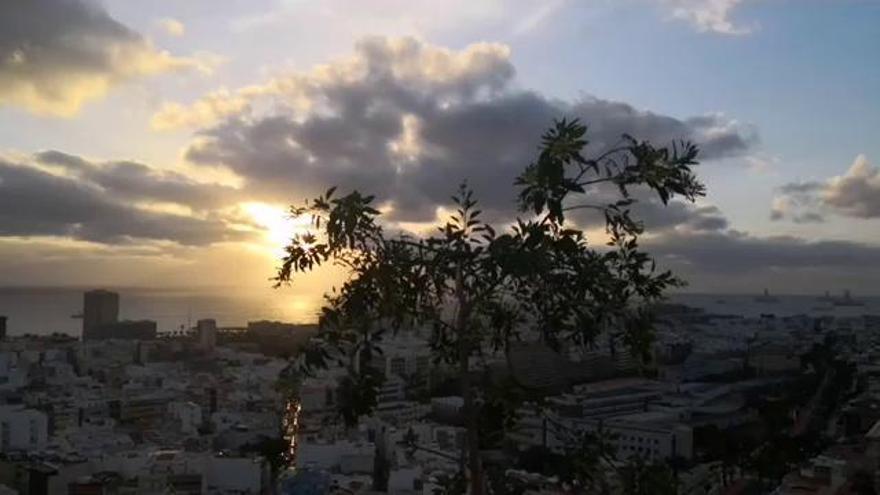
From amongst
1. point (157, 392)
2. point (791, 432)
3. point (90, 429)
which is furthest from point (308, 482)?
point (157, 392)

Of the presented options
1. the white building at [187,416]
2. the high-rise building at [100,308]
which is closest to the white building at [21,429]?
the white building at [187,416]

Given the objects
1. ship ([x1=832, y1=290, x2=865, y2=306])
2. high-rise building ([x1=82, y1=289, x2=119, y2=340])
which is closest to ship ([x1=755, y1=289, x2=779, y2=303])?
ship ([x1=832, y1=290, x2=865, y2=306])

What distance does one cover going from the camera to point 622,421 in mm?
18438

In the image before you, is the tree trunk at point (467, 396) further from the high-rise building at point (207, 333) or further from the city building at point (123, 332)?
the city building at point (123, 332)

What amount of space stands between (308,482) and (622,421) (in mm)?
8746

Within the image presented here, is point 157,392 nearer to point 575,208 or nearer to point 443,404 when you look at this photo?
point 443,404

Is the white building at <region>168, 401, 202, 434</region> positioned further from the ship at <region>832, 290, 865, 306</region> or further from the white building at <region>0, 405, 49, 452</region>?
the ship at <region>832, 290, 865, 306</region>

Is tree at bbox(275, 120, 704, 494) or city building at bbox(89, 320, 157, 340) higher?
tree at bbox(275, 120, 704, 494)

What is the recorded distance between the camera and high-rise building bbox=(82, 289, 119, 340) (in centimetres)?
5132

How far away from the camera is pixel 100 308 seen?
2055 inches

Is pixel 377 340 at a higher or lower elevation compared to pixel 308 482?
higher

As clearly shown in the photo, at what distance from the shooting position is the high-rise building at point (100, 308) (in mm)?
51316

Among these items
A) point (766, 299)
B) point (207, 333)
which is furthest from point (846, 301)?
point (207, 333)

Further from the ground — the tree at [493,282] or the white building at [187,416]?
the tree at [493,282]
